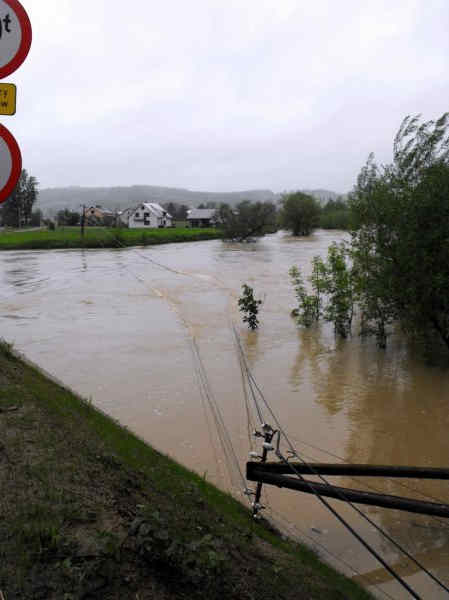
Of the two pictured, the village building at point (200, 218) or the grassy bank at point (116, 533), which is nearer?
the grassy bank at point (116, 533)

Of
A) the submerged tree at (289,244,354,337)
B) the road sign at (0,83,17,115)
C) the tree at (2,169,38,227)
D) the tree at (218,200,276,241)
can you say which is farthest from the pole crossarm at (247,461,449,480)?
the tree at (2,169,38,227)

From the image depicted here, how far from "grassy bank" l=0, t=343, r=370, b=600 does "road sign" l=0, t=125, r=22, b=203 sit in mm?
1783

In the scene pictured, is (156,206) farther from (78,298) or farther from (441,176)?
(441,176)

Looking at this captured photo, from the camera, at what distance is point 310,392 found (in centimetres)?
1072

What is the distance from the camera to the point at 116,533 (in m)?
2.86

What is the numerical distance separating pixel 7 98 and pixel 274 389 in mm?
8303

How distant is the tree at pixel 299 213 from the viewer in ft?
238

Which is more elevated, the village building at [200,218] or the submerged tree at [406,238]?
the village building at [200,218]

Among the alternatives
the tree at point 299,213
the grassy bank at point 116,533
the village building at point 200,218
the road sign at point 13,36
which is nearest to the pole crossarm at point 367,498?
the grassy bank at point 116,533

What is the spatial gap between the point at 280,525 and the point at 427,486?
7.68 ft

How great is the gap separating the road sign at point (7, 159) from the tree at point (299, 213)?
70505 mm

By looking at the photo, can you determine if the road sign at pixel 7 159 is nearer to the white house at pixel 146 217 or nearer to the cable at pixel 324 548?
the cable at pixel 324 548

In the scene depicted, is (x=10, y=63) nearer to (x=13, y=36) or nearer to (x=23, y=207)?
(x=13, y=36)

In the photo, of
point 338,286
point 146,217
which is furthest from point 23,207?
point 338,286
